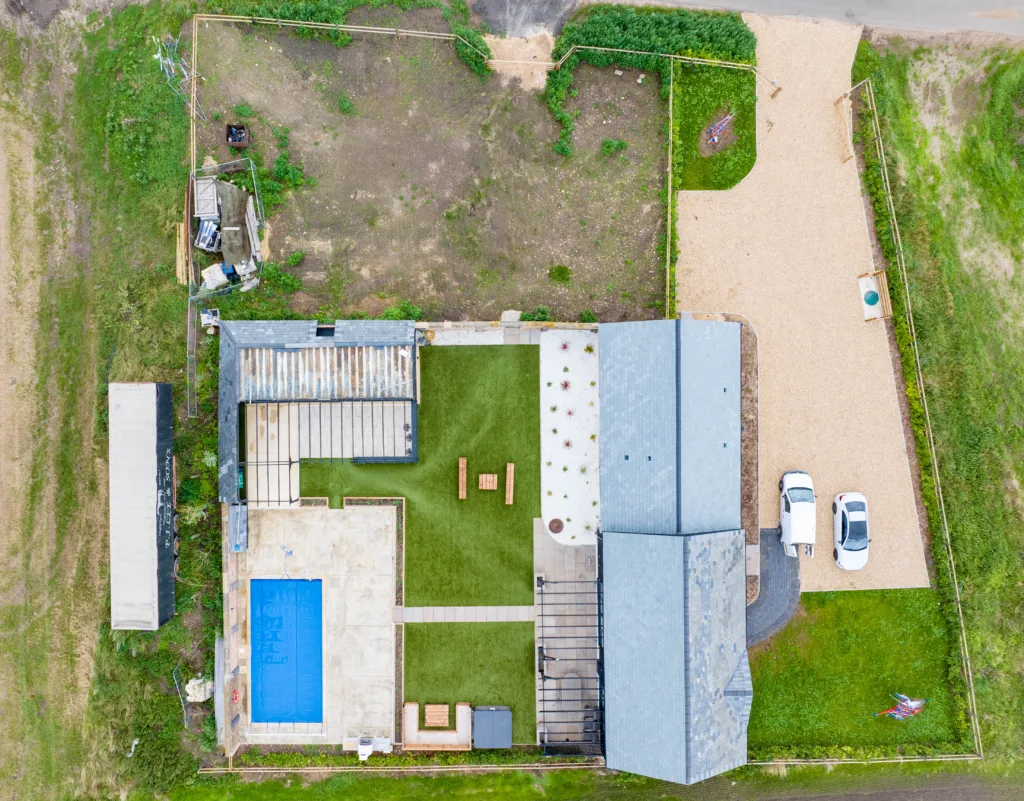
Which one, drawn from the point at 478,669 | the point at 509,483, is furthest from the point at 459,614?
the point at 509,483

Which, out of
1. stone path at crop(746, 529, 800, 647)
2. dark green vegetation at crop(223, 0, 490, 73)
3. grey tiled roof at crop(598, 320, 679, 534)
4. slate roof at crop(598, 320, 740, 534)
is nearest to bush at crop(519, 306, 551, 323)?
grey tiled roof at crop(598, 320, 679, 534)

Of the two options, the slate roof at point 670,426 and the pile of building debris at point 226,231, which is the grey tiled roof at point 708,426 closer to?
the slate roof at point 670,426

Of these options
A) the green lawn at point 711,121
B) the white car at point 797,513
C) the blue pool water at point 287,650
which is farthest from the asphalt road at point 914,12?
the blue pool water at point 287,650

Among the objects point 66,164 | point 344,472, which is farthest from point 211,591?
point 66,164

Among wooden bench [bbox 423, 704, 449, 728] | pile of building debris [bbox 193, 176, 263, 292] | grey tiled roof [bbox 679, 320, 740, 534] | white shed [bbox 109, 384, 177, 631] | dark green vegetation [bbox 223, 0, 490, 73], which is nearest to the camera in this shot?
grey tiled roof [bbox 679, 320, 740, 534]

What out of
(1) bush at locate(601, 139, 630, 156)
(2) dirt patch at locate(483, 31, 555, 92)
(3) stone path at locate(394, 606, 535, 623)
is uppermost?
(2) dirt patch at locate(483, 31, 555, 92)

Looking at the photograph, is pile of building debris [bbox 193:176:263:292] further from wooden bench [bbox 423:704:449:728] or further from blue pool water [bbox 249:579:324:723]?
wooden bench [bbox 423:704:449:728]

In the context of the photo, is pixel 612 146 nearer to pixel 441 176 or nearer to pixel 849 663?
pixel 441 176
